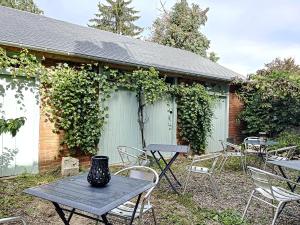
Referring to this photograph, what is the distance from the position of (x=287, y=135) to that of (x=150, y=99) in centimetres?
479

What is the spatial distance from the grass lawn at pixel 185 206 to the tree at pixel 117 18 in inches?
925

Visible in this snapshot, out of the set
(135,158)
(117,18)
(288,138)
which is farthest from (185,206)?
(117,18)

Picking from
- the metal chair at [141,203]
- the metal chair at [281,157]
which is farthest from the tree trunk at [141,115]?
the metal chair at [141,203]

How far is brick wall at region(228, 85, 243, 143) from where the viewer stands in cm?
1100

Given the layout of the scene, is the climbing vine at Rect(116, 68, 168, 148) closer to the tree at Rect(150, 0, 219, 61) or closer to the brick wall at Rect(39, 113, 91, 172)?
the brick wall at Rect(39, 113, 91, 172)

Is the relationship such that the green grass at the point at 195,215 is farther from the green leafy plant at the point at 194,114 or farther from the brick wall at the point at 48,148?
the green leafy plant at the point at 194,114

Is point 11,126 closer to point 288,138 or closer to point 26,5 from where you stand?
point 288,138

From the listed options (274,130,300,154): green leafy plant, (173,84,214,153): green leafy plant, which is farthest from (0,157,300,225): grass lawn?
(274,130,300,154): green leafy plant

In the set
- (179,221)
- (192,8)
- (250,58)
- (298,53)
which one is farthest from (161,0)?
(179,221)

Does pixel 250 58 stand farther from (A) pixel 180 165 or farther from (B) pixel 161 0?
(A) pixel 180 165

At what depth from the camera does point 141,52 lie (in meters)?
9.57

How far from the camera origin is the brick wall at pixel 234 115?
36.1 feet

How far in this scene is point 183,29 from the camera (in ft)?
72.2

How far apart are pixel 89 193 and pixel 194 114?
21.6 ft
